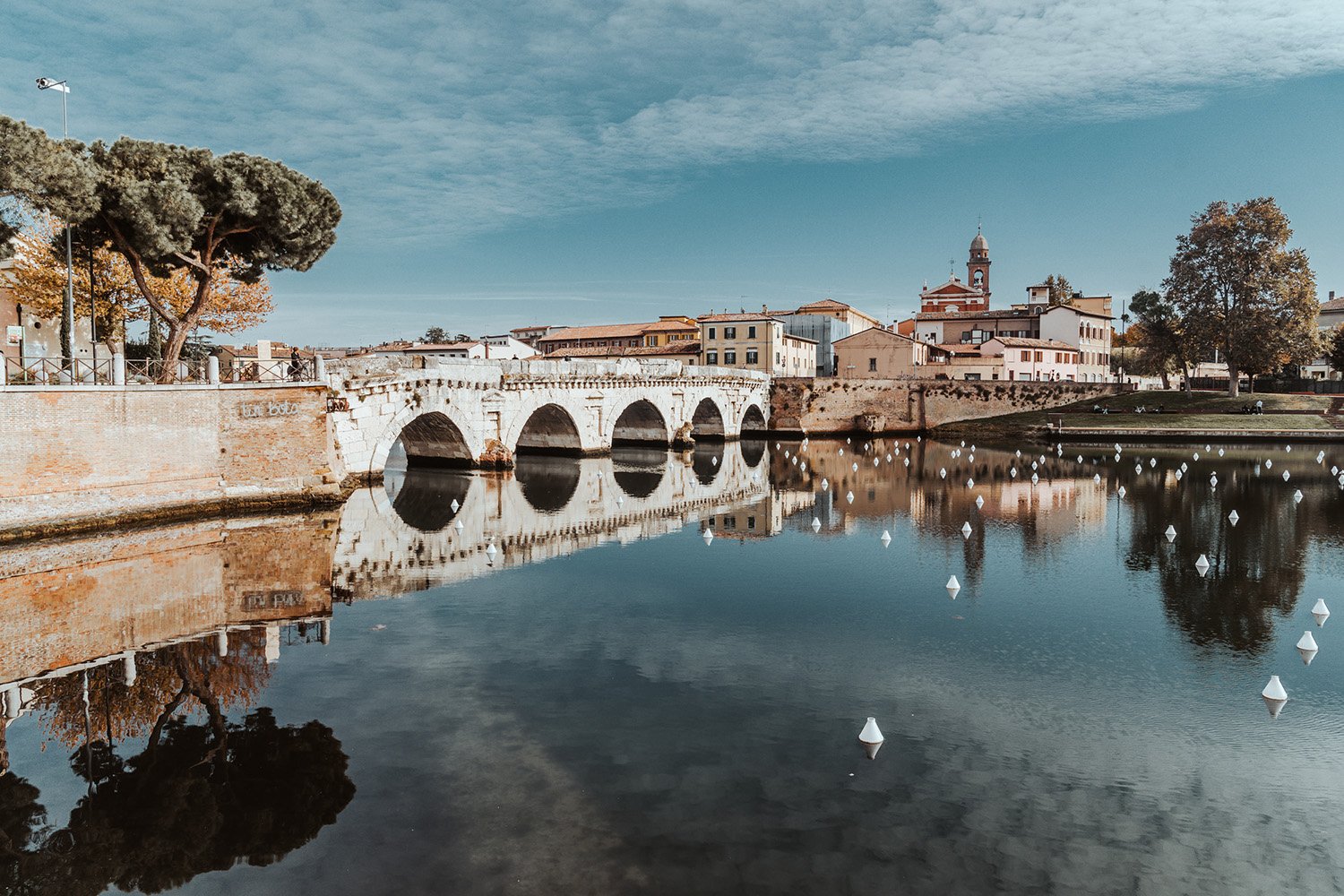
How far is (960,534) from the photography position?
28.8 meters

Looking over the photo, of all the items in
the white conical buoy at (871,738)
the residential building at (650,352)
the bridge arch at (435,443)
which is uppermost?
the residential building at (650,352)

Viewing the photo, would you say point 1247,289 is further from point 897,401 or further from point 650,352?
point 650,352

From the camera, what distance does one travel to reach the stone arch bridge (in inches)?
1404

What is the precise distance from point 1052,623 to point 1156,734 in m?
5.85

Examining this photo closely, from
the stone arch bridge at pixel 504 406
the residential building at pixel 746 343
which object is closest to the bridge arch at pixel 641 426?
the stone arch bridge at pixel 504 406

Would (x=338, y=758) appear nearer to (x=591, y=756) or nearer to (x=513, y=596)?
(x=591, y=756)

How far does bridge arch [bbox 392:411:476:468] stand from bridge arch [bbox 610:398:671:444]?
17824mm

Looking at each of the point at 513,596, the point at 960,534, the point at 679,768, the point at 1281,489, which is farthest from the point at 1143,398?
the point at 679,768

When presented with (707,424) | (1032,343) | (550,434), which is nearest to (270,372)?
(550,434)

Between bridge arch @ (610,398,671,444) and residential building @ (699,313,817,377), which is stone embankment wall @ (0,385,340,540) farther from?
residential building @ (699,313,817,377)

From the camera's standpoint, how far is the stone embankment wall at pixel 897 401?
7712 cm

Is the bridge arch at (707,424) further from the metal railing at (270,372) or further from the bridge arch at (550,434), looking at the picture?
the metal railing at (270,372)

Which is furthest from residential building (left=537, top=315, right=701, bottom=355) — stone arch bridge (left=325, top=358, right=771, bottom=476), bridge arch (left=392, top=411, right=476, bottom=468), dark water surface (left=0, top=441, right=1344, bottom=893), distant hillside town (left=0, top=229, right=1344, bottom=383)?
dark water surface (left=0, top=441, right=1344, bottom=893)

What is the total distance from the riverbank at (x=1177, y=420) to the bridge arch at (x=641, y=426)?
1195 inches
